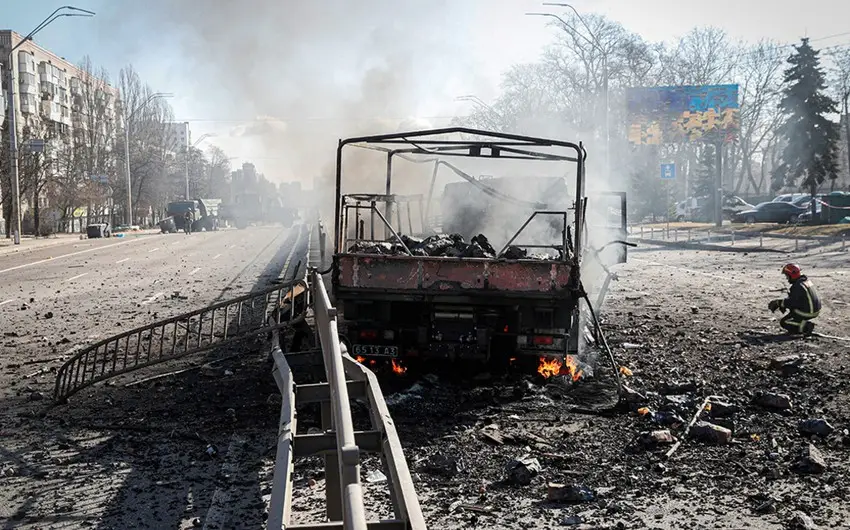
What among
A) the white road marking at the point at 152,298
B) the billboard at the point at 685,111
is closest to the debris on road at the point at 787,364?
the white road marking at the point at 152,298

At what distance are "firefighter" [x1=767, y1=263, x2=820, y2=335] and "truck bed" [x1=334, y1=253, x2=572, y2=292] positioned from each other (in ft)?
15.6

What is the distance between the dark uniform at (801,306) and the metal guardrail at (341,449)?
7.51 metres

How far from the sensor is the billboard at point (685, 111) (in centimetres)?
4869

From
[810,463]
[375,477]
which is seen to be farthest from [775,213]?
[375,477]

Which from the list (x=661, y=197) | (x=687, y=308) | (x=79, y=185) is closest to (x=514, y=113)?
(x=661, y=197)

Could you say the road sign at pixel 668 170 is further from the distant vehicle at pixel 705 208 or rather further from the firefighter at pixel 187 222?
the firefighter at pixel 187 222

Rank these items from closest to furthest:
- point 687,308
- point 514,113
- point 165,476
Answer: point 165,476 → point 687,308 → point 514,113

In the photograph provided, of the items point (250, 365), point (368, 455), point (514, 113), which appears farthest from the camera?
point (514, 113)

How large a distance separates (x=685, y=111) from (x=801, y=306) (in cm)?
4063

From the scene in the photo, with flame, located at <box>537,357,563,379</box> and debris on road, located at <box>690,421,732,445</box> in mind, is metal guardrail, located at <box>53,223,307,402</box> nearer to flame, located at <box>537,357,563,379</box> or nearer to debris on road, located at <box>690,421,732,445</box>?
flame, located at <box>537,357,563,379</box>

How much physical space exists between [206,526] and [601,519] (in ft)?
7.03

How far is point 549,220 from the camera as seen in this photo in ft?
36.7

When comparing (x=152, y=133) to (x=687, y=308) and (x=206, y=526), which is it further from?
(x=206, y=526)

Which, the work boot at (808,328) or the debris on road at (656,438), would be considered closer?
the debris on road at (656,438)
